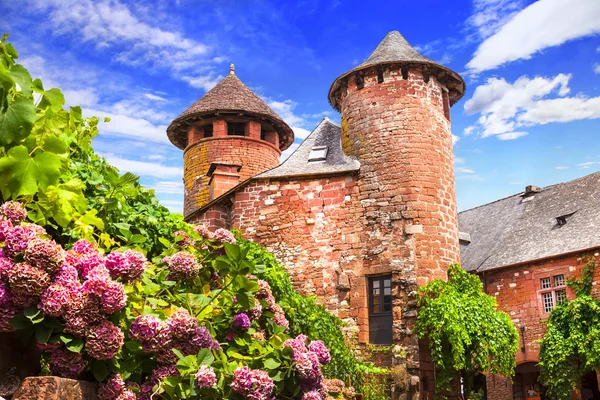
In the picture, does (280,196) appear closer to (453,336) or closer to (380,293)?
(380,293)

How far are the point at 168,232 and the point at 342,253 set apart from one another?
31.4ft

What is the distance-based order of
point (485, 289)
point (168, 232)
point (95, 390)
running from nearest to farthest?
point (95, 390), point (168, 232), point (485, 289)

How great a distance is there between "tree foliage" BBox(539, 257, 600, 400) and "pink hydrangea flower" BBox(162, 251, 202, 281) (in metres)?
20.1

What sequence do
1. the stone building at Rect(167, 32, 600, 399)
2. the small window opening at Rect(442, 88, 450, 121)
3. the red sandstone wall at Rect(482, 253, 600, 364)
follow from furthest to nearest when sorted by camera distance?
the red sandstone wall at Rect(482, 253, 600, 364), the small window opening at Rect(442, 88, 450, 121), the stone building at Rect(167, 32, 600, 399)

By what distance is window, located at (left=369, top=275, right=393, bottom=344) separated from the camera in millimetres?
14430

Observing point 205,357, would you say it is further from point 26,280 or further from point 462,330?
point 462,330

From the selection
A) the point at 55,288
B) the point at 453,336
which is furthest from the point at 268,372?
the point at 453,336

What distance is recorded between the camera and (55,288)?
3326 millimetres

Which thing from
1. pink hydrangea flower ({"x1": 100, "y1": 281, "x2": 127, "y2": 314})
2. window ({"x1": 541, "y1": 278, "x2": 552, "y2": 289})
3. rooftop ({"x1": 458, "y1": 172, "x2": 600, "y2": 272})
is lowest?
pink hydrangea flower ({"x1": 100, "y1": 281, "x2": 127, "y2": 314})

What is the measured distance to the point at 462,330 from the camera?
45.3 ft

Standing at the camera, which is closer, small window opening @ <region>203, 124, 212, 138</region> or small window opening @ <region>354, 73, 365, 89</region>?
small window opening @ <region>354, 73, 365, 89</region>

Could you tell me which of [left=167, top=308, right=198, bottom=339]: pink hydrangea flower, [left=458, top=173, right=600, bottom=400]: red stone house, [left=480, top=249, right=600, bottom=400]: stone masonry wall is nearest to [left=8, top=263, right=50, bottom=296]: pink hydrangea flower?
[left=167, top=308, right=198, bottom=339]: pink hydrangea flower

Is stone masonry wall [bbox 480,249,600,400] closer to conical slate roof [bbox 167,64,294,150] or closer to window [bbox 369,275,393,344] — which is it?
conical slate roof [bbox 167,64,294,150]

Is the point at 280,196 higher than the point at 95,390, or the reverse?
the point at 280,196
